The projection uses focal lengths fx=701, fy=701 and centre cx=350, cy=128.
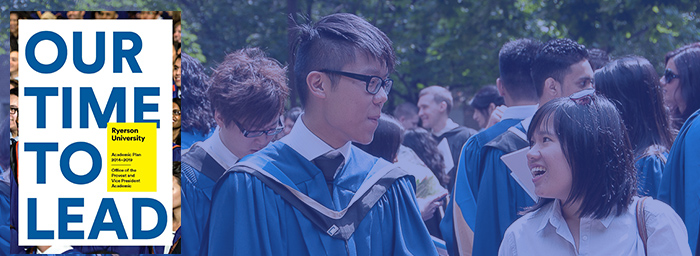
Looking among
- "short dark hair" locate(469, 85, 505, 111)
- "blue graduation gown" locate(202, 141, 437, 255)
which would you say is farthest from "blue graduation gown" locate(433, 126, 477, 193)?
"blue graduation gown" locate(202, 141, 437, 255)

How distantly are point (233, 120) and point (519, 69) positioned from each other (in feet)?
5.19

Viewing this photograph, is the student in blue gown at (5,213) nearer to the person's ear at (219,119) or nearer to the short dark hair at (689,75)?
the person's ear at (219,119)

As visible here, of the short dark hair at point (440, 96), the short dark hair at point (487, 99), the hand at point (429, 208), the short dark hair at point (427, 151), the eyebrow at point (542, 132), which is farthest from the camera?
the short dark hair at point (440, 96)

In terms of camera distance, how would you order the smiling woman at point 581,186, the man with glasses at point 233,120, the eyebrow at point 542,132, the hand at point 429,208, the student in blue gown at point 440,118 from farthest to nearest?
1. the student in blue gown at point 440,118
2. the hand at point 429,208
3. the man with glasses at point 233,120
4. the eyebrow at point 542,132
5. the smiling woman at point 581,186

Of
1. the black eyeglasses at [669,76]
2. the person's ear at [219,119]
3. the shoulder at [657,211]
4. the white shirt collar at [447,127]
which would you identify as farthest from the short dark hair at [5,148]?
the white shirt collar at [447,127]

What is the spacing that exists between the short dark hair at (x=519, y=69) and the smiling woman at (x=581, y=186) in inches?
49.3

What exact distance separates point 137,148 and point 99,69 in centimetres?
36

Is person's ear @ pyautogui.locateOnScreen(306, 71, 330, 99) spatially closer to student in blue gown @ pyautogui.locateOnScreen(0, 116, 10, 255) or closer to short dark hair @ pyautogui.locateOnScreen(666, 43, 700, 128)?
student in blue gown @ pyautogui.locateOnScreen(0, 116, 10, 255)

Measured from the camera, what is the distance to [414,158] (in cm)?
473

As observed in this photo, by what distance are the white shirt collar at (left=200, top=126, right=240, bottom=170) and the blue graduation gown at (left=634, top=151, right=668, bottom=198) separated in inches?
72.5

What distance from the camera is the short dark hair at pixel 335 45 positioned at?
7.91ft

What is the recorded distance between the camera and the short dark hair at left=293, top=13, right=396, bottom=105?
7.91 ft

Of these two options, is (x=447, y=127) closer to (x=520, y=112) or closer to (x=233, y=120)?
(x=520, y=112)

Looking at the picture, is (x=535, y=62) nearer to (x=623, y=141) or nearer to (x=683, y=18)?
(x=623, y=141)
